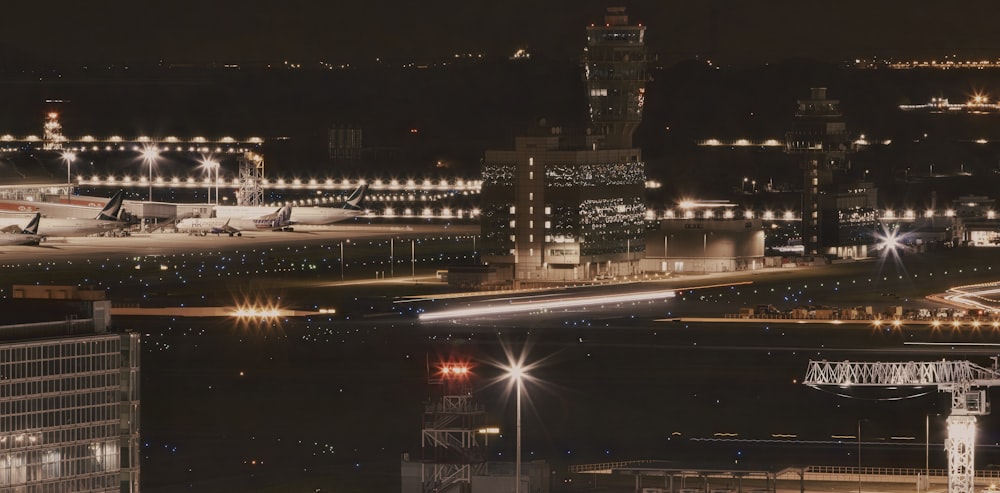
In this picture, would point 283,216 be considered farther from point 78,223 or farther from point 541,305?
point 541,305

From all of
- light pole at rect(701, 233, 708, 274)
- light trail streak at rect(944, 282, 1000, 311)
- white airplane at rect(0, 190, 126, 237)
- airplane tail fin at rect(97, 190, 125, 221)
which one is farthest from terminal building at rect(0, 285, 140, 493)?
airplane tail fin at rect(97, 190, 125, 221)

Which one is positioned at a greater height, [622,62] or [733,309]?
[622,62]

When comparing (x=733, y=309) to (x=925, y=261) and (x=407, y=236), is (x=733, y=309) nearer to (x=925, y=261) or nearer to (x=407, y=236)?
(x=925, y=261)

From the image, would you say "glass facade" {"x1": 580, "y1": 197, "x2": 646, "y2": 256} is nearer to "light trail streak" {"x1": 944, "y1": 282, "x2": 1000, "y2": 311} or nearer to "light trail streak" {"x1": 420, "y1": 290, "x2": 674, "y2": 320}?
"light trail streak" {"x1": 420, "y1": 290, "x2": 674, "y2": 320}

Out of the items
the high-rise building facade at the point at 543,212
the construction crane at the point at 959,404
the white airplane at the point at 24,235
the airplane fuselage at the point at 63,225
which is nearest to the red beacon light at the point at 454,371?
the construction crane at the point at 959,404

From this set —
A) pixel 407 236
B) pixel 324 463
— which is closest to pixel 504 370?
pixel 324 463

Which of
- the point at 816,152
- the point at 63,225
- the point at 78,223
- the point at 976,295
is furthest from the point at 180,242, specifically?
the point at 976,295

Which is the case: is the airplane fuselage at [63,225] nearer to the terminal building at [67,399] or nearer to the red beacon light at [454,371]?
the red beacon light at [454,371]
